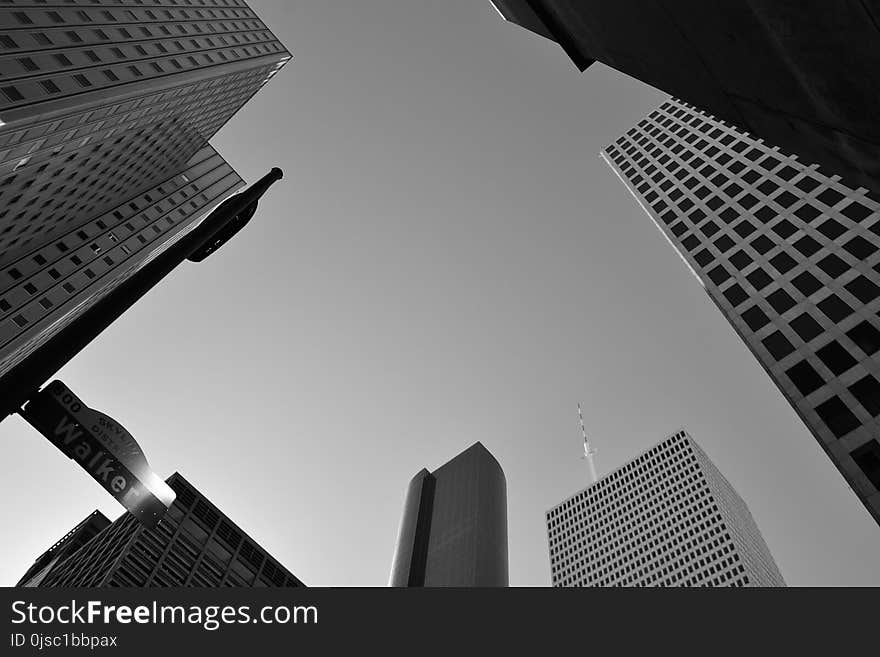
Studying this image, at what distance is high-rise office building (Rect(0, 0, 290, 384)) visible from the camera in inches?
2192

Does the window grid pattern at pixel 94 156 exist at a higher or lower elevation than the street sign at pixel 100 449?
higher

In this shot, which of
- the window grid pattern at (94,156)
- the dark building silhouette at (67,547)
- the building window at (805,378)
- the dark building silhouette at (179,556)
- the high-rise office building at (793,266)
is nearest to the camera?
the high-rise office building at (793,266)

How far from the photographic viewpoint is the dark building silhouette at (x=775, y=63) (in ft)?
16.2

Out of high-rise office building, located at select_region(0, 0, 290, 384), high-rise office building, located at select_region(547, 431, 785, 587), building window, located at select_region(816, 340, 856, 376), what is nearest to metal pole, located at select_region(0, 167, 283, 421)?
building window, located at select_region(816, 340, 856, 376)

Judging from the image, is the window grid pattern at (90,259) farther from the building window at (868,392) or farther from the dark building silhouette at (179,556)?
the building window at (868,392)

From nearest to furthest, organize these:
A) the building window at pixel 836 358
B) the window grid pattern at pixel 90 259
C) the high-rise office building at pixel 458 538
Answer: the building window at pixel 836 358, the window grid pattern at pixel 90 259, the high-rise office building at pixel 458 538

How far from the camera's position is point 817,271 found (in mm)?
45281

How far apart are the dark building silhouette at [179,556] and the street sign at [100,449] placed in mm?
74957

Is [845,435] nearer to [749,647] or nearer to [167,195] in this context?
[749,647]

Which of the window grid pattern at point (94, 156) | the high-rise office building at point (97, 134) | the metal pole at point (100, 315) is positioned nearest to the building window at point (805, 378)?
the metal pole at point (100, 315)

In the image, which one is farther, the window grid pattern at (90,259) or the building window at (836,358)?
the window grid pattern at (90,259)

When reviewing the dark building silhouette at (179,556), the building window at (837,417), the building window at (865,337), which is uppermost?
the dark building silhouette at (179,556)

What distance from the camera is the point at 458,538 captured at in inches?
6673

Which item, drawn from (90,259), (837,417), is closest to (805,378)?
(837,417)
